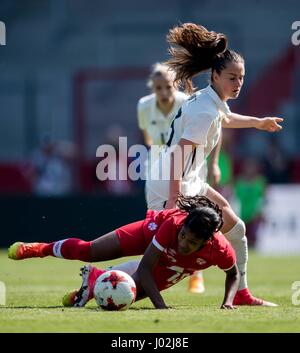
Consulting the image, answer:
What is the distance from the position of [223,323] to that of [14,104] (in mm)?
16926

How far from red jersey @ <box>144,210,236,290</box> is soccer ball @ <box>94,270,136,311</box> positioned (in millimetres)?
368

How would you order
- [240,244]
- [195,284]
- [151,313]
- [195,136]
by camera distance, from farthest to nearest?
[195,284] < [240,244] < [195,136] < [151,313]

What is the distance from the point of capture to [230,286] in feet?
26.2

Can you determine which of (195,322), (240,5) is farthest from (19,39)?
(195,322)

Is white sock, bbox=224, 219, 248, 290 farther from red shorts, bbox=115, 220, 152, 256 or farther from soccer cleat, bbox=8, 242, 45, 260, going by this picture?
soccer cleat, bbox=8, 242, 45, 260

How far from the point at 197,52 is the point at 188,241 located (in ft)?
6.06

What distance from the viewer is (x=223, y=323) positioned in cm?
681

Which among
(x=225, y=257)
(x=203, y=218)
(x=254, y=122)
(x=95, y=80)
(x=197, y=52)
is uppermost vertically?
(x=197, y=52)

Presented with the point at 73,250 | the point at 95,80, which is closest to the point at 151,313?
the point at 73,250

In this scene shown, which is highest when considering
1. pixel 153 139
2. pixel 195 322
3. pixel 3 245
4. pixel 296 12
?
pixel 296 12

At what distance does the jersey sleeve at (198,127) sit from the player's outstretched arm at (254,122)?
52 centimetres

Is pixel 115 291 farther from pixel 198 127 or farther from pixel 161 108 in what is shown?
pixel 161 108
